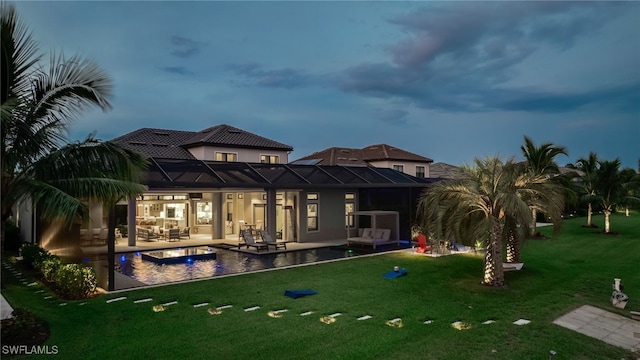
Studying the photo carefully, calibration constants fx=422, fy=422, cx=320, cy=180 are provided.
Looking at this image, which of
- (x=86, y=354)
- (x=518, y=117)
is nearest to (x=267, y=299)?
(x=86, y=354)

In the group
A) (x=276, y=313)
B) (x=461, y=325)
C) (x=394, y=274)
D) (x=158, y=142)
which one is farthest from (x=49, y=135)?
(x=158, y=142)

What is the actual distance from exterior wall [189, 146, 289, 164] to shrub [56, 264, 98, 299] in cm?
1993

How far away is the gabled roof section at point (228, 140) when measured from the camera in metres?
30.0

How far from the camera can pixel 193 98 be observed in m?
85.7

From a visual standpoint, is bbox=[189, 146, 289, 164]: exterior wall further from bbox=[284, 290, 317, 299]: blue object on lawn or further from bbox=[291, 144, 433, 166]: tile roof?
bbox=[284, 290, 317, 299]: blue object on lawn

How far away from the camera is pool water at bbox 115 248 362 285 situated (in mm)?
12906

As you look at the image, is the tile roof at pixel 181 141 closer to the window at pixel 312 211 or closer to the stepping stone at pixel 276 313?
the window at pixel 312 211

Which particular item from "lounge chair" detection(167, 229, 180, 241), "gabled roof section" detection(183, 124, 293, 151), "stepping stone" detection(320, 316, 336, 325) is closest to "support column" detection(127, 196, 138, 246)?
"lounge chair" detection(167, 229, 180, 241)

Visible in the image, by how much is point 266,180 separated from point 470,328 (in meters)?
11.9

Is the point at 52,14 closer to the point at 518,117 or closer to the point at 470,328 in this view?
the point at 470,328

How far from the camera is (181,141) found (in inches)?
1294

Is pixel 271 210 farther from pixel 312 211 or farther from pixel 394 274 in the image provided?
pixel 394 274

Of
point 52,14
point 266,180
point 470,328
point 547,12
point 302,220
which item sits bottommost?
point 470,328

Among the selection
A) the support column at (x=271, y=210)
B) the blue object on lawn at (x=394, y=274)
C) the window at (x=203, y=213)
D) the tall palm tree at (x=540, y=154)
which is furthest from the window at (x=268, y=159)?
the blue object on lawn at (x=394, y=274)
